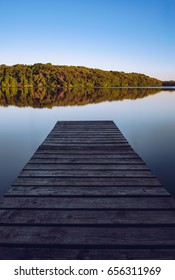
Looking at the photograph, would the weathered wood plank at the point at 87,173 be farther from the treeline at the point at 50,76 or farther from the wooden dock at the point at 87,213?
the treeline at the point at 50,76

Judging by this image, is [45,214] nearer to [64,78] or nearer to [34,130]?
[34,130]

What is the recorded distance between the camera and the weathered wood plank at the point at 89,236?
221 cm

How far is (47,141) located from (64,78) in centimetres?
8469

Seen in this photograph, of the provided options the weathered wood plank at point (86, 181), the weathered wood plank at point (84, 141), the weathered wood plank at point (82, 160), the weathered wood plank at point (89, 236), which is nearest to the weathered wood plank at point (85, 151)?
the weathered wood plank at point (82, 160)

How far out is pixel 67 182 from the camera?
11.9 feet

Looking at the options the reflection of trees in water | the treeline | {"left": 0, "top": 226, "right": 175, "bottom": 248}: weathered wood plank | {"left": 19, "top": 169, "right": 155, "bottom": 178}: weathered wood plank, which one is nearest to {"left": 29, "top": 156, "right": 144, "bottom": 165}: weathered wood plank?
{"left": 19, "top": 169, "right": 155, "bottom": 178}: weathered wood plank

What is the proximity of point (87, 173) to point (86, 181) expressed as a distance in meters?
0.35

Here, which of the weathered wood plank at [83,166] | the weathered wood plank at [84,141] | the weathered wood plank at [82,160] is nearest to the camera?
the weathered wood plank at [83,166]

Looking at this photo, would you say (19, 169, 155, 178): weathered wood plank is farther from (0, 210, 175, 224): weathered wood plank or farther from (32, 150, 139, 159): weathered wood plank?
(0, 210, 175, 224): weathered wood plank

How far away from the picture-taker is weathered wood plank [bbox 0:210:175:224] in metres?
2.54

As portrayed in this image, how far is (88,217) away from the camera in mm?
2645

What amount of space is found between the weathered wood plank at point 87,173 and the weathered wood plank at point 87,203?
2.64 ft

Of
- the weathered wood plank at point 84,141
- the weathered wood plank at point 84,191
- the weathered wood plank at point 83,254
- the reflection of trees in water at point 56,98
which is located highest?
the reflection of trees in water at point 56,98
